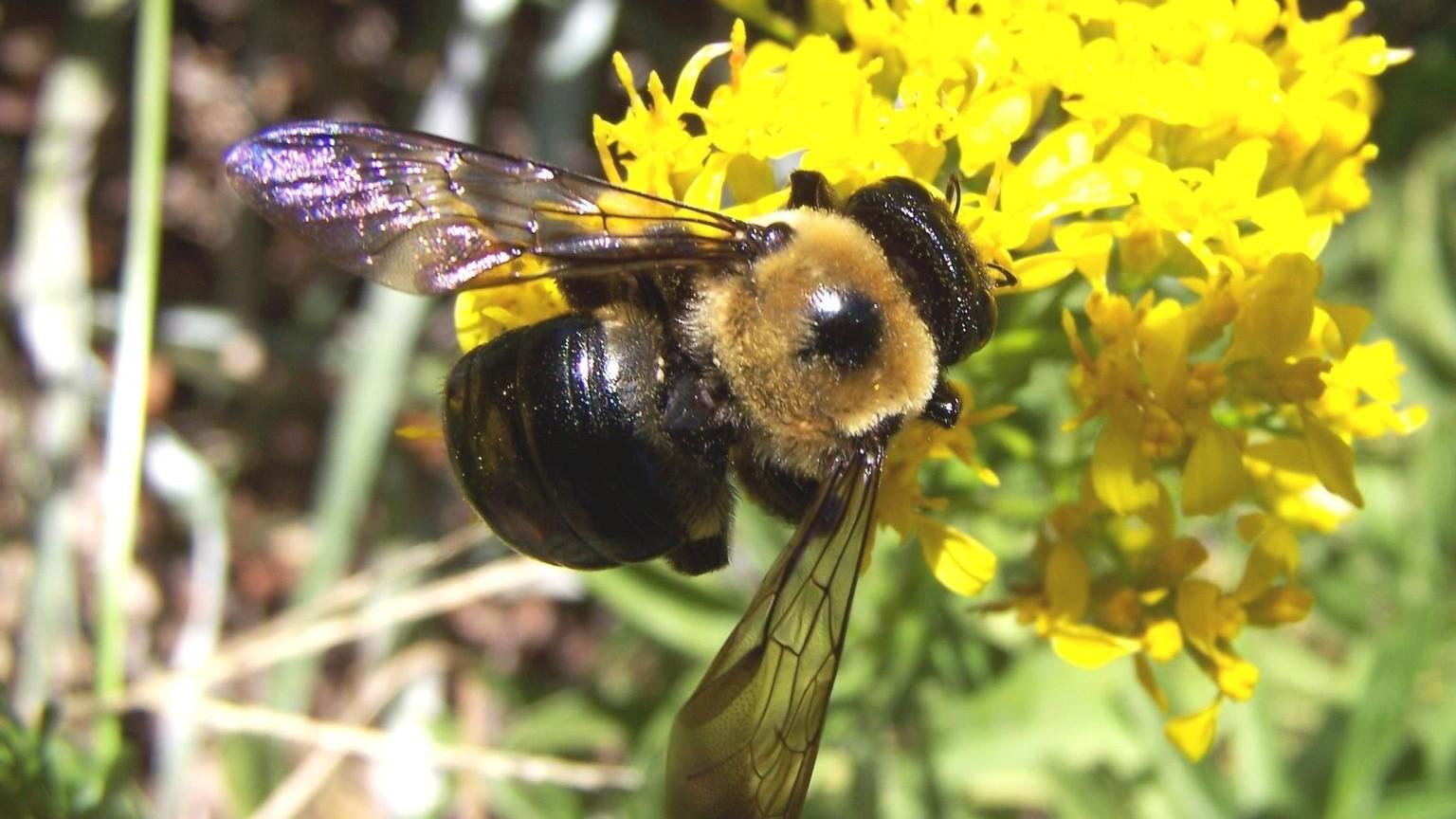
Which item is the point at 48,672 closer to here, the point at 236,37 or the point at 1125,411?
the point at 236,37

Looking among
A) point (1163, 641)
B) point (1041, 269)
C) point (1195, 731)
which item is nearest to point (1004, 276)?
point (1041, 269)

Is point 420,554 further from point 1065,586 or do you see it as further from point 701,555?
point 1065,586

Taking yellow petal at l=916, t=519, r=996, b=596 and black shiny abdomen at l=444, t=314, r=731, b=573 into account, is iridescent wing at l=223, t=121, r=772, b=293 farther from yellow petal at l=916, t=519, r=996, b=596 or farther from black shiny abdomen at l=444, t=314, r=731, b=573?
yellow petal at l=916, t=519, r=996, b=596

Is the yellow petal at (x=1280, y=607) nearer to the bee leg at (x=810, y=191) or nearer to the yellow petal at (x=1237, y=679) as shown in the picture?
the yellow petal at (x=1237, y=679)

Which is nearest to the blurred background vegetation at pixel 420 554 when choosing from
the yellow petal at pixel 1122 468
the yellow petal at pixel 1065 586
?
the yellow petal at pixel 1065 586

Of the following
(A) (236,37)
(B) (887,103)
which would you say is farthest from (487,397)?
(A) (236,37)
